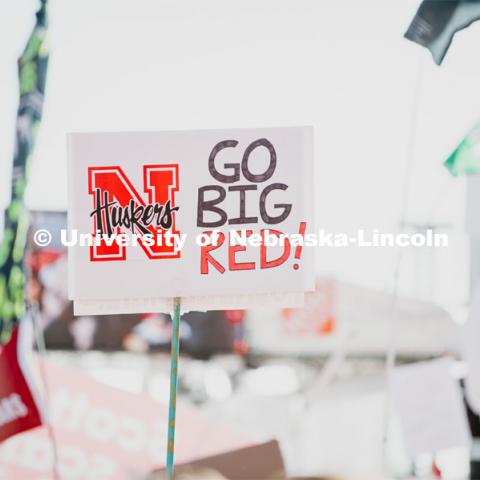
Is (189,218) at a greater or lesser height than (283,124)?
lesser

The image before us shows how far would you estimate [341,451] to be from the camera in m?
1.31

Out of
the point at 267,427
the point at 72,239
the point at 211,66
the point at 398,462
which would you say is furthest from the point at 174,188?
the point at 398,462

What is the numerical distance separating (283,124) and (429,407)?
0.71 metres

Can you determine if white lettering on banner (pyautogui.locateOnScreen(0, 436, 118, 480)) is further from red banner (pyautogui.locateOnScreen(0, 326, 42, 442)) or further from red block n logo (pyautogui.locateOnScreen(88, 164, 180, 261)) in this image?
red block n logo (pyautogui.locateOnScreen(88, 164, 180, 261))

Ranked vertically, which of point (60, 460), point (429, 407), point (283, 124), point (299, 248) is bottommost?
point (60, 460)

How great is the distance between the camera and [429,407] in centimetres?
134

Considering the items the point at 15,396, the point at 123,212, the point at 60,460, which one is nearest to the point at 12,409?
the point at 15,396

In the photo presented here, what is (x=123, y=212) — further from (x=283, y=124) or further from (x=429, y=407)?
(x=429, y=407)

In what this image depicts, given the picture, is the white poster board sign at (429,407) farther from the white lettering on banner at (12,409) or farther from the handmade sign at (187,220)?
the white lettering on banner at (12,409)

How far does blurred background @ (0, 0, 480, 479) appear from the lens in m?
1.26

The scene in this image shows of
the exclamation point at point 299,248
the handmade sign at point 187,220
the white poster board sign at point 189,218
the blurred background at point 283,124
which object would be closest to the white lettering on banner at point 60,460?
the blurred background at point 283,124

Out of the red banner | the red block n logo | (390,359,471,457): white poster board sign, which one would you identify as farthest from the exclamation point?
the red banner

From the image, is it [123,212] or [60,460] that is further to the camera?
[60,460]

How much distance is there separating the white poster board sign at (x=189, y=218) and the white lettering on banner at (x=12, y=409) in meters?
0.41
